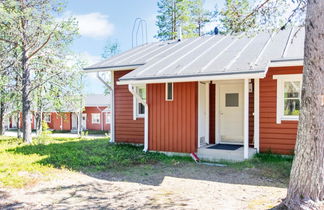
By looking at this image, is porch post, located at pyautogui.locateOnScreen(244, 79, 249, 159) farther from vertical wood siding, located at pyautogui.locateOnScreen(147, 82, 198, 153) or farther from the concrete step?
vertical wood siding, located at pyautogui.locateOnScreen(147, 82, 198, 153)

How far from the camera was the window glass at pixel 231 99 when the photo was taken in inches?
335

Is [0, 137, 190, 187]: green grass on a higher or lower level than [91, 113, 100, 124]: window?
lower

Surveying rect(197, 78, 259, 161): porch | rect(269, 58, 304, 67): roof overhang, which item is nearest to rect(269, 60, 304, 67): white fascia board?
rect(269, 58, 304, 67): roof overhang

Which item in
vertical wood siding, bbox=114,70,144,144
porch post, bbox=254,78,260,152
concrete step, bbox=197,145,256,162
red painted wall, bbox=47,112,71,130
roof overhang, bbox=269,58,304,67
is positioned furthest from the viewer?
red painted wall, bbox=47,112,71,130

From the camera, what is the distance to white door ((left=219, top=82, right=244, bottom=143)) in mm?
8422

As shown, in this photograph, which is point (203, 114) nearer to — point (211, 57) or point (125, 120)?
point (211, 57)

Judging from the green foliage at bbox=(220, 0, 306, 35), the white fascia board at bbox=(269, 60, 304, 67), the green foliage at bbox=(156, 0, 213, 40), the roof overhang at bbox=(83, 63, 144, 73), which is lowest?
the white fascia board at bbox=(269, 60, 304, 67)

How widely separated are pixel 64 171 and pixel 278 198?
461 cm

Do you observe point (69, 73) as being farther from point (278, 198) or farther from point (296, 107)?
point (278, 198)

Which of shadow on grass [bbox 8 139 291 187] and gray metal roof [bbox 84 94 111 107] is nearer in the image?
shadow on grass [bbox 8 139 291 187]

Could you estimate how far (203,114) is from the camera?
8320mm

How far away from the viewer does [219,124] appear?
869 cm

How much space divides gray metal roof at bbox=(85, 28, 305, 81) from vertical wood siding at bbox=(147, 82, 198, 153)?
64 centimetres

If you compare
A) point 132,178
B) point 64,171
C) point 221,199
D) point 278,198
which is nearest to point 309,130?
point 278,198
